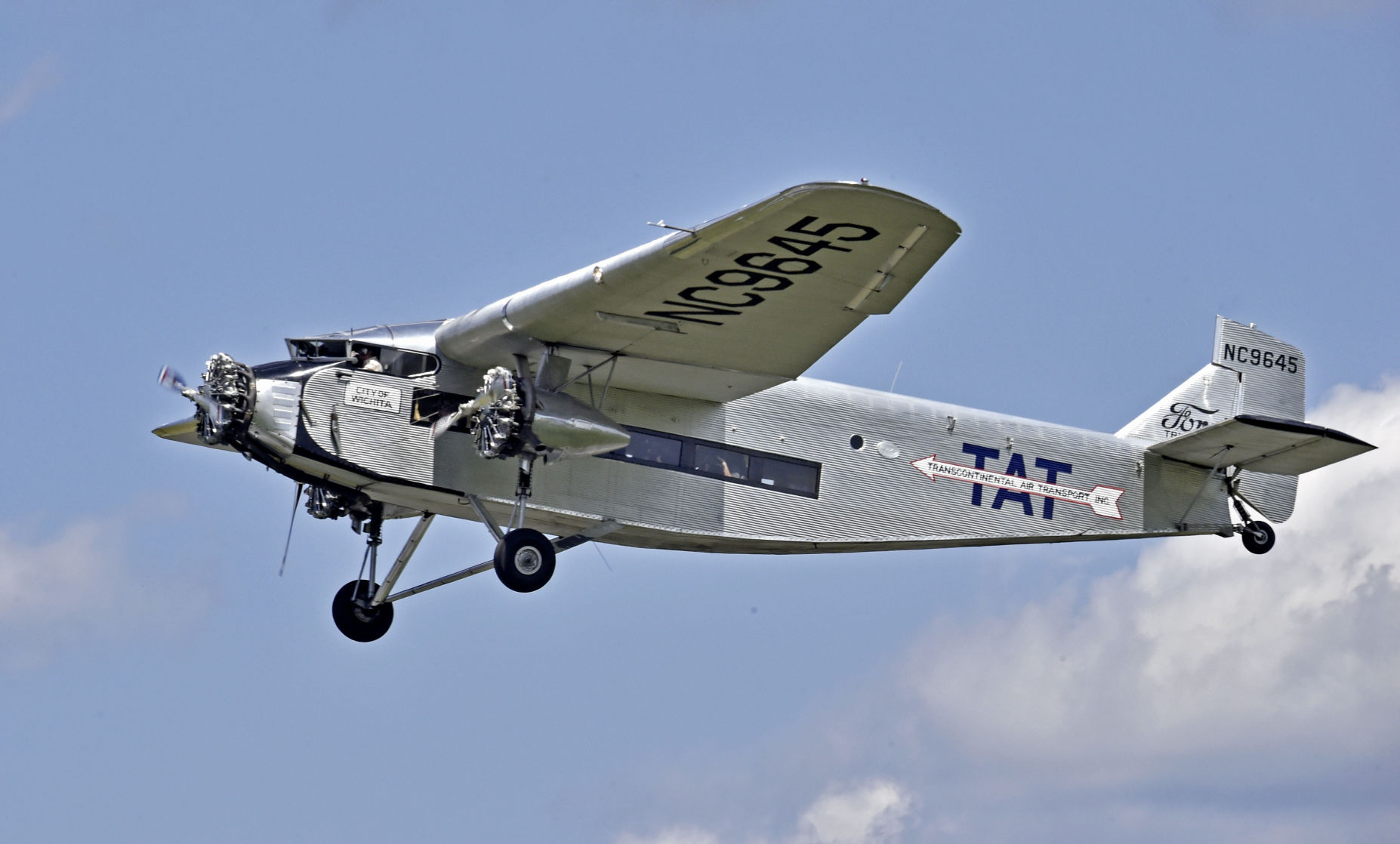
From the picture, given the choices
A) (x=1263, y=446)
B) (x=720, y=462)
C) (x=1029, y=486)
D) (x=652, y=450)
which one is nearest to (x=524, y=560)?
(x=652, y=450)

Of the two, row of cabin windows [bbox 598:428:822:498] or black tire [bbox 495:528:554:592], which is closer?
black tire [bbox 495:528:554:592]

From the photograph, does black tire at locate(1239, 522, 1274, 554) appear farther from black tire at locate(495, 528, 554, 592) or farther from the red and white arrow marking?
black tire at locate(495, 528, 554, 592)

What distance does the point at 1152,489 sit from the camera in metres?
25.0

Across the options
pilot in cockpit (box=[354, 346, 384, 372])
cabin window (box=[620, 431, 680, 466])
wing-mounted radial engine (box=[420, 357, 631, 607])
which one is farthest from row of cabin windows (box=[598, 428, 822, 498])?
pilot in cockpit (box=[354, 346, 384, 372])

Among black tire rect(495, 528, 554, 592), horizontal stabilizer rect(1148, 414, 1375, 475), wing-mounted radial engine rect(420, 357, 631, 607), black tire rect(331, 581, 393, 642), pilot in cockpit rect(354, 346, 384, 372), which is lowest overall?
black tire rect(331, 581, 393, 642)

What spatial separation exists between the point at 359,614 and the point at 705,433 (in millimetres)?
4977

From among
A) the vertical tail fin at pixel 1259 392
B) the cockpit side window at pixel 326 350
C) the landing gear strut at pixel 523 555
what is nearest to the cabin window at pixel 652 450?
the landing gear strut at pixel 523 555

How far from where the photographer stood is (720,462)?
22484mm

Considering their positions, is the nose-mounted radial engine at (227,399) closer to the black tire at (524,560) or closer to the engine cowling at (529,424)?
the engine cowling at (529,424)

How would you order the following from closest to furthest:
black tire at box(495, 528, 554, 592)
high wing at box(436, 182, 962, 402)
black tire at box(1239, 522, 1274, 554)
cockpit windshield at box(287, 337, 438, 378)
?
high wing at box(436, 182, 962, 402) → black tire at box(495, 528, 554, 592) → cockpit windshield at box(287, 337, 438, 378) → black tire at box(1239, 522, 1274, 554)

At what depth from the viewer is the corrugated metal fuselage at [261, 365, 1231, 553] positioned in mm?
21234

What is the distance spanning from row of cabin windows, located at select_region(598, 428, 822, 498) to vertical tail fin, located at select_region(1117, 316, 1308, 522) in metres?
5.26

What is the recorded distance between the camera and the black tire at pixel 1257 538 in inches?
995

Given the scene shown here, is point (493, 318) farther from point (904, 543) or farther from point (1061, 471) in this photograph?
point (1061, 471)
